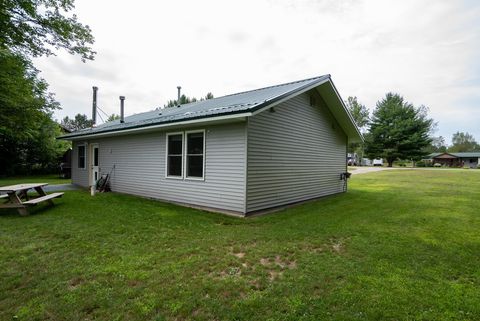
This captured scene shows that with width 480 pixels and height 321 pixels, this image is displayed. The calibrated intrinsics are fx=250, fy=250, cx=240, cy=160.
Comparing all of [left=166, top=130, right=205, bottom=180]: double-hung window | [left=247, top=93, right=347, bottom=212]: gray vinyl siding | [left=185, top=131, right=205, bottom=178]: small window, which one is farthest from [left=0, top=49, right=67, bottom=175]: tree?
[left=247, top=93, right=347, bottom=212]: gray vinyl siding

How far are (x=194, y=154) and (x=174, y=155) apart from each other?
910mm

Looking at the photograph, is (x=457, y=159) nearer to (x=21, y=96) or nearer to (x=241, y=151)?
(x=241, y=151)

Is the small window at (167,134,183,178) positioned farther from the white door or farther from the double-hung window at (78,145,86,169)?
the double-hung window at (78,145,86,169)

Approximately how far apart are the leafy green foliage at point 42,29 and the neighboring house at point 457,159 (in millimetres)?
63058

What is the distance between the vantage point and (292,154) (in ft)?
25.6

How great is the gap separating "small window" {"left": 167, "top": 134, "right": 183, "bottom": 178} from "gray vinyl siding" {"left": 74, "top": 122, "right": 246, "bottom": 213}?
22 cm

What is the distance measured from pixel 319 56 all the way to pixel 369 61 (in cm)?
239

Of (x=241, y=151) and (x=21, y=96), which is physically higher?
(x=21, y=96)

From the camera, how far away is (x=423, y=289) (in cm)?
278

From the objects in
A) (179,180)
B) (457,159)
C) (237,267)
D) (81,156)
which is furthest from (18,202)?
(457,159)

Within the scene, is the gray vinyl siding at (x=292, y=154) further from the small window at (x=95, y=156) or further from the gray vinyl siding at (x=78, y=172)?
the gray vinyl siding at (x=78, y=172)

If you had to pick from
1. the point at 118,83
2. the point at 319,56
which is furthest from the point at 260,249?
the point at 118,83

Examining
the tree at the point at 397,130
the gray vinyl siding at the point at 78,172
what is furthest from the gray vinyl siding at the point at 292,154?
the tree at the point at 397,130

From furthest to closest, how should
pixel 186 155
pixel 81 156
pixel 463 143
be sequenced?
1. pixel 463 143
2. pixel 81 156
3. pixel 186 155
